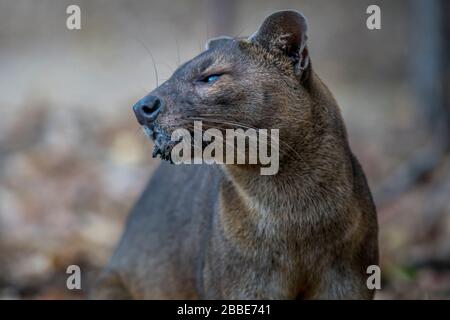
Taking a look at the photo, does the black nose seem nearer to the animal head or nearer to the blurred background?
the animal head

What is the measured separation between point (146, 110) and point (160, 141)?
0.19m

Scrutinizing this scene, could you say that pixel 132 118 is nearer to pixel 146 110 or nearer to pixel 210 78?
pixel 210 78

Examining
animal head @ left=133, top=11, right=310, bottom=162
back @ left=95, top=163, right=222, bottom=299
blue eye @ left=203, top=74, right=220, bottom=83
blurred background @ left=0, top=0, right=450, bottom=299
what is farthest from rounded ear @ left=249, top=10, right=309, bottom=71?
back @ left=95, top=163, right=222, bottom=299

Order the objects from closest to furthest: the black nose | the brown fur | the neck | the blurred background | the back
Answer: the black nose < the brown fur < the neck < the back < the blurred background

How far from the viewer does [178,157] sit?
500 cm

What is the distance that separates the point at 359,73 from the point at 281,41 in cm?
1126

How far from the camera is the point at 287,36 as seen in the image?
523 cm

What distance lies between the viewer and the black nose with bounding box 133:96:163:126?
192 inches

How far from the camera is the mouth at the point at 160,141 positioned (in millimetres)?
4918

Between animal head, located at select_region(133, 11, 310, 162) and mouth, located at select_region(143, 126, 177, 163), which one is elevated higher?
animal head, located at select_region(133, 11, 310, 162)

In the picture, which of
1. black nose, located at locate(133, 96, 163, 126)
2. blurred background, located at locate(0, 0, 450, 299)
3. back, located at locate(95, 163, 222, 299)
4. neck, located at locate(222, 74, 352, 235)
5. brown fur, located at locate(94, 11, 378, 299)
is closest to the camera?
black nose, located at locate(133, 96, 163, 126)

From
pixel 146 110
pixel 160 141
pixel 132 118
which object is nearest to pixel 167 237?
pixel 160 141
